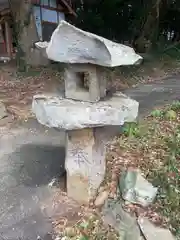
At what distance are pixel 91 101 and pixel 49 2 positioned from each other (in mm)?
12539

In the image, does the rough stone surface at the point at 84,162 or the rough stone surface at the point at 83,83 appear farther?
the rough stone surface at the point at 84,162

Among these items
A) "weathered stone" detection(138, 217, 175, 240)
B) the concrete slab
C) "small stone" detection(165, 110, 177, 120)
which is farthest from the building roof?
"weathered stone" detection(138, 217, 175, 240)

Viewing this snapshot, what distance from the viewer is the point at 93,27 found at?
16.7 m

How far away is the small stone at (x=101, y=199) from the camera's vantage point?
4.17m

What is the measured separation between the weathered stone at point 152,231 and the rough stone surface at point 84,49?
5.77 ft

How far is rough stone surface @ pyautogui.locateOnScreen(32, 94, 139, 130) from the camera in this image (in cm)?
371

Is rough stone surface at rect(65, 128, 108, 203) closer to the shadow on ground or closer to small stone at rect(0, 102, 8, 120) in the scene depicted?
the shadow on ground

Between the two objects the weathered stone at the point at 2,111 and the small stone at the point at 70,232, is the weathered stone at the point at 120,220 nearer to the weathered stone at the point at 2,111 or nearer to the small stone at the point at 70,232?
the small stone at the point at 70,232

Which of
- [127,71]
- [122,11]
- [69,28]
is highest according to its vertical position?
[69,28]

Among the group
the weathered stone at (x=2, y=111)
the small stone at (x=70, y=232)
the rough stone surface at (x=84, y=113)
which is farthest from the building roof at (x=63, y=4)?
the small stone at (x=70, y=232)

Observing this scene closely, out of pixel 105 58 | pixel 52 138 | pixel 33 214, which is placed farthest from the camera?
pixel 52 138

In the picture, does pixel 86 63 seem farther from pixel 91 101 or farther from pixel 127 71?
pixel 127 71

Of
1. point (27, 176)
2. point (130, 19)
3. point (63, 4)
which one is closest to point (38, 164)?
point (27, 176)

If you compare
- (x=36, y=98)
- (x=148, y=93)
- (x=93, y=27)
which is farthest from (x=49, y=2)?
(x=36, y=98)
